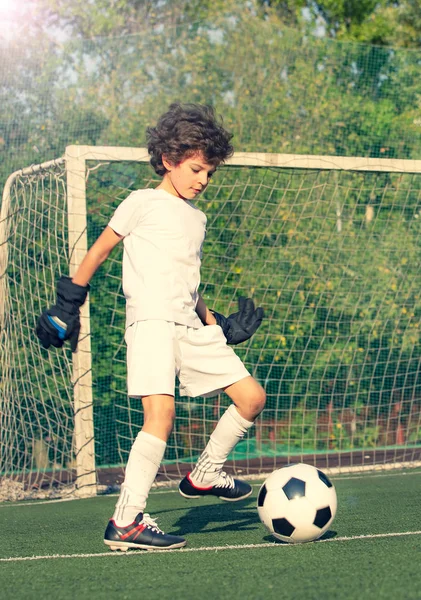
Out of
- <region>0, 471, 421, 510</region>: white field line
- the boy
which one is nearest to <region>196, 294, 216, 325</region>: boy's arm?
the boy

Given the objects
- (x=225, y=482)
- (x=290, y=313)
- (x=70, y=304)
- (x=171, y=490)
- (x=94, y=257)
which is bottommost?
(x=171, y=490)

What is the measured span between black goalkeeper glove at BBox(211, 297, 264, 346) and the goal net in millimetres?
2713

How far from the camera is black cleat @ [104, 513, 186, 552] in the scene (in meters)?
3.38

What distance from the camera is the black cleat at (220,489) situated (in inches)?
155

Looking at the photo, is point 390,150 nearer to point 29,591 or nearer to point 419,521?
point 419,521

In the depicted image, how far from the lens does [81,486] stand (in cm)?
621

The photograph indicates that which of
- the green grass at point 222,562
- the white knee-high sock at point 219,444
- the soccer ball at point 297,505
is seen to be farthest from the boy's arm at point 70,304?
the soccer ball at point 297,505

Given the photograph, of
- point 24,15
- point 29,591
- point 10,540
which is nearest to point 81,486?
point 10,540

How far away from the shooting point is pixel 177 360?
12.2ft

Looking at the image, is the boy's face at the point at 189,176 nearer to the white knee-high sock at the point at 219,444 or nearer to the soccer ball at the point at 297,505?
the white knee-high sock at the point at 219,444

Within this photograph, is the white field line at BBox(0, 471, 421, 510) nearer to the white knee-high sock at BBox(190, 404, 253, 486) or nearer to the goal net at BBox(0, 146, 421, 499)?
the goal net at BBox(0, 146, 421, 499)

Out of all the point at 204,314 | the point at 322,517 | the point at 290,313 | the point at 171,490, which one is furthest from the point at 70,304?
the point at 290,313

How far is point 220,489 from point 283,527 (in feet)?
1.92

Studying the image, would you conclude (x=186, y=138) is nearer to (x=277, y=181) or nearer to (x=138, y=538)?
(x=138, y=538)
